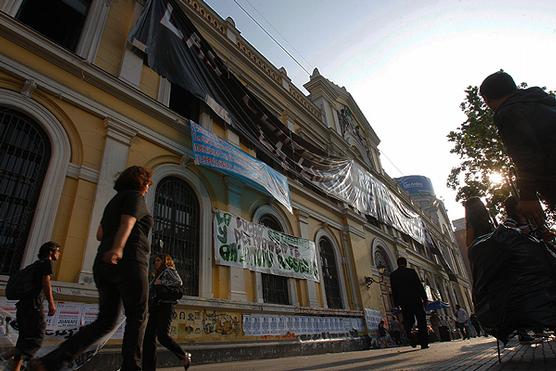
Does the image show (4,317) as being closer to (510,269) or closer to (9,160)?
(9,160)

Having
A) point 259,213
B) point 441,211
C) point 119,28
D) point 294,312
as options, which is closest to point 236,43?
point 119,28

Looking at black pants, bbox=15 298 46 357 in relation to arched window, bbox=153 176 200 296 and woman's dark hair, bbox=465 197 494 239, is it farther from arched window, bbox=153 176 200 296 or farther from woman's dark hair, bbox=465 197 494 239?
woman's dark hair, bbox=465 197 494 239

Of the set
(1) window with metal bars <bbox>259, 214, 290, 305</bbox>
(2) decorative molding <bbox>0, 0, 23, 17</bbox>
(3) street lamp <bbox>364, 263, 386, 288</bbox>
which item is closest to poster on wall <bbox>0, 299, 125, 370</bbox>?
(1) window with metal bars <bbox>259, 214, 290, 305</bbox>

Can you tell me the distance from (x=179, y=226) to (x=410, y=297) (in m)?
4.83

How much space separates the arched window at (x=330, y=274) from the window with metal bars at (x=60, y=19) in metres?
9.45

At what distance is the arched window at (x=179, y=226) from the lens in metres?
6.43

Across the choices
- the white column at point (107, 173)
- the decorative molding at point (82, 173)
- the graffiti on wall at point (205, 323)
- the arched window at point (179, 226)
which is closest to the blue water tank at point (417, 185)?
the arched window at point (179, 226)

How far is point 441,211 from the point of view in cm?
3838

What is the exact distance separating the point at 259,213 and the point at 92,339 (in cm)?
704

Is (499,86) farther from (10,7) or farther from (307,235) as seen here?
(307,235)

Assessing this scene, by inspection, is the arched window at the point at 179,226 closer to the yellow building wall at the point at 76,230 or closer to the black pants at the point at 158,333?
the yellow building wall at the point at 76,230

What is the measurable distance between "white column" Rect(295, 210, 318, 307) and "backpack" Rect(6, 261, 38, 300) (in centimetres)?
696

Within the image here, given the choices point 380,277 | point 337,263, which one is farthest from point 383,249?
point 337,263

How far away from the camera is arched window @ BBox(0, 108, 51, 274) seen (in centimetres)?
462
